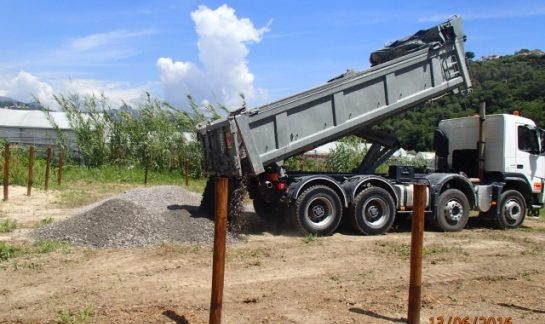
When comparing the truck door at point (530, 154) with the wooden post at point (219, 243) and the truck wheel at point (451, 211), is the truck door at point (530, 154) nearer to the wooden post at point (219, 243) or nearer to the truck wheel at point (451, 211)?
the truck wheel at point (451, 211)

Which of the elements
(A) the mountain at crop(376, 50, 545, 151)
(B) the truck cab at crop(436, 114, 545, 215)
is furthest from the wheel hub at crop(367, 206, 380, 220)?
(B) the truck cab at crop(436, 114, 545, 215)

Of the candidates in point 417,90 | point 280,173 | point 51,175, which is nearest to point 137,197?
point 280,173

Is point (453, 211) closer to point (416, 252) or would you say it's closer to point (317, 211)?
point (317, 211)

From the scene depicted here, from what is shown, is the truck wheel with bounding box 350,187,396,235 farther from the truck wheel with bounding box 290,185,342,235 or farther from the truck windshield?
the truck windshield

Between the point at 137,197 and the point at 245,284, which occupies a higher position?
the point at 137,197

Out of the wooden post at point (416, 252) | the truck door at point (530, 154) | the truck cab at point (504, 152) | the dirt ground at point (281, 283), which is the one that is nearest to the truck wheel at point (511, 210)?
the truck cab at point (504, 152)

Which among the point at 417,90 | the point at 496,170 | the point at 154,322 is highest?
the point at 417,90

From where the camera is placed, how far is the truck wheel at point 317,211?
10250mm

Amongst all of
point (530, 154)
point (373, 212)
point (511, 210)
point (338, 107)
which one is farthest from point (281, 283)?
point (530, 154)

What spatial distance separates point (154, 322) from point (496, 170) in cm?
965

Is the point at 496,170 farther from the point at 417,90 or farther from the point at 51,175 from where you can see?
the point at 51,175

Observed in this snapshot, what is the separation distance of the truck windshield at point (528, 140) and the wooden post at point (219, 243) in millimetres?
9873

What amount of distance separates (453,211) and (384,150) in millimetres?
1992

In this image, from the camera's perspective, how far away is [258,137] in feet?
32.6
